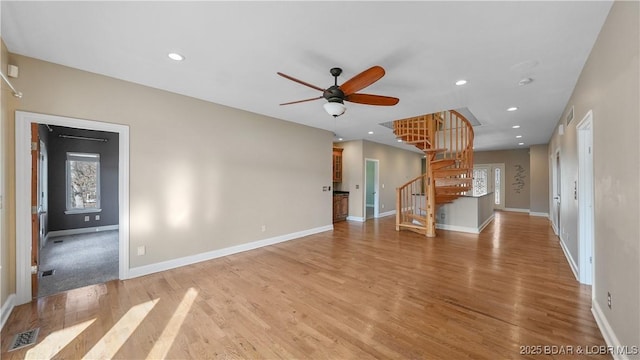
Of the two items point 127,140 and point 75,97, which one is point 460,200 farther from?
point 75,97

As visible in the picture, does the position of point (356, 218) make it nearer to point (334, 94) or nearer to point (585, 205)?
point (585, 205)

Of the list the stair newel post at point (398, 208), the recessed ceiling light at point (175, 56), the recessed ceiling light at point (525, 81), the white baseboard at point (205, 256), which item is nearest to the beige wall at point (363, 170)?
the stair newel post at point (398, 208)

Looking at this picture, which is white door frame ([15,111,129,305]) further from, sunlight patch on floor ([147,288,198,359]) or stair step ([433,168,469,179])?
stair step ([433,168,469,179])

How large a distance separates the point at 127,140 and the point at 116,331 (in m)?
2.32

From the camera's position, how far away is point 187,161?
3.89 m

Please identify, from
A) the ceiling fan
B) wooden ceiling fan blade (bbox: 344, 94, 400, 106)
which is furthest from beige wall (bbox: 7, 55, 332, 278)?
wooden ceiling fan blade (bbox: 344, 94, 400, 106)

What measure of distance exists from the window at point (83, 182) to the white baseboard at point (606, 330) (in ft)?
30.0

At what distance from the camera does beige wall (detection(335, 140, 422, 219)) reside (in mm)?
7867

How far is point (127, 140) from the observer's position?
331 centimetres

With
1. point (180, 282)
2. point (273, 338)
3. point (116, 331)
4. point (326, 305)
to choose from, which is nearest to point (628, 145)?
point (326, 305)

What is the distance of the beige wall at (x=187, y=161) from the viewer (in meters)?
2.96

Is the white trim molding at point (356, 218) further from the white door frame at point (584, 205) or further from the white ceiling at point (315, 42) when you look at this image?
the white door frame at point (584, 205)

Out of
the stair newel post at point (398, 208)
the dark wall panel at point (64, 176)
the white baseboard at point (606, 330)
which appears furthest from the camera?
the stair newel post at point (398, 208)

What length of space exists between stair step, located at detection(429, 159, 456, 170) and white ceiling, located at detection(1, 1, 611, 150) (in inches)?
82.2
